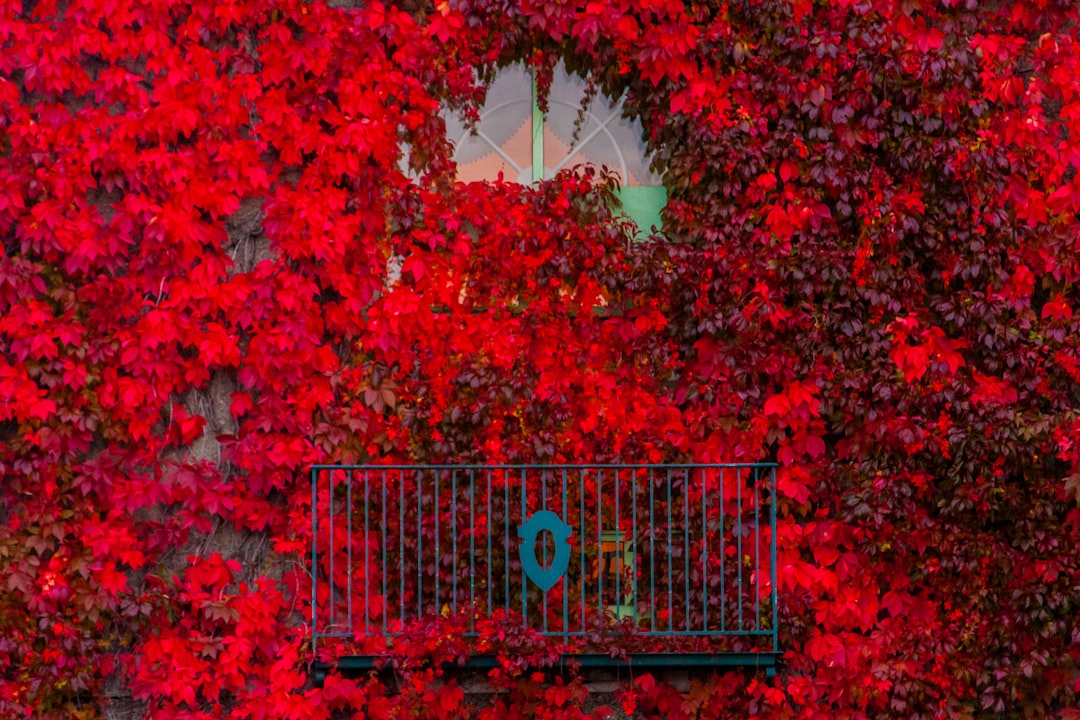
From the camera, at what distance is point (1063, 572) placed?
24.2ft

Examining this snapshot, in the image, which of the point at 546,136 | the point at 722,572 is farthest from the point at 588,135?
the point at 722,572

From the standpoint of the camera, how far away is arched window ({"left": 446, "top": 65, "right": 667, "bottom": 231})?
797cm

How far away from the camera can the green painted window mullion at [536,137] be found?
7.96m

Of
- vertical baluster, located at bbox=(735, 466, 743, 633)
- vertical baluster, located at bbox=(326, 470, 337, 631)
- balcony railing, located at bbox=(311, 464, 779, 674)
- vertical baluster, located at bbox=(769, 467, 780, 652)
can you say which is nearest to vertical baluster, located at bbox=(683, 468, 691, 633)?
balcony railing, located at bbox=(311, 464, 779, 674)

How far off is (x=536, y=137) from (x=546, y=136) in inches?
2.5

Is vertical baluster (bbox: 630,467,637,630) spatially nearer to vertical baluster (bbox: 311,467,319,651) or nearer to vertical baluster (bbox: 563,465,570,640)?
vertical baluster (bbox: 563,465,570,640)

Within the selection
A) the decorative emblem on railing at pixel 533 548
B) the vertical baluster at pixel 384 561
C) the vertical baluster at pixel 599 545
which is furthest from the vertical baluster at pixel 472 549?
the vertical baluster at pixel 599 545

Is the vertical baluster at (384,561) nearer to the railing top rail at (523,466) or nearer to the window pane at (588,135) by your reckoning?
the railing top rail at (523,466)

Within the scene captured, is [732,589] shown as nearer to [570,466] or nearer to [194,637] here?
[570,466]

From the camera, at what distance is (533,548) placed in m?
7.31

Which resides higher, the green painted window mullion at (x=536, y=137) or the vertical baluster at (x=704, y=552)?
the green painted window mullion at (x=536, y=137)

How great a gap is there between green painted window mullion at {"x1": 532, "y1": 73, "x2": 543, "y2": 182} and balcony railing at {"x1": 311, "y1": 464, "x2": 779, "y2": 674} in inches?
67.7

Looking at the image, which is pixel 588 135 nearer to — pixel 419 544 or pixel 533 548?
pixel 533 548

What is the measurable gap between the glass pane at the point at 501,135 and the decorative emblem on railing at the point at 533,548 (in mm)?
1966
